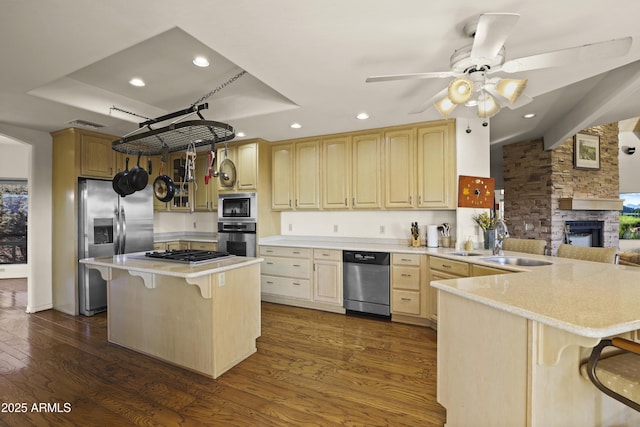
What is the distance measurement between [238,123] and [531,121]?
13.5ft

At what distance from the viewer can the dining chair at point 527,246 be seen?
3160 millimetres

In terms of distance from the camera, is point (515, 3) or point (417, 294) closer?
point (515, 3)

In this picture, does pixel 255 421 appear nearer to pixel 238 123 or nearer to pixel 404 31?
pixel 404 31

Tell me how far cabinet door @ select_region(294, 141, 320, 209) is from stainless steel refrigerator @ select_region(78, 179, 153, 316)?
2.22m

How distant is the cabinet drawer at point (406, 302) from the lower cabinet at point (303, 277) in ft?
2.25

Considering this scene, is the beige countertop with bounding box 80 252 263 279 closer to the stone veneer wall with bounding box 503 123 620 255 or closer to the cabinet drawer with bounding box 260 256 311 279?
the cabinet drawer with bounding box 260 256 311 279

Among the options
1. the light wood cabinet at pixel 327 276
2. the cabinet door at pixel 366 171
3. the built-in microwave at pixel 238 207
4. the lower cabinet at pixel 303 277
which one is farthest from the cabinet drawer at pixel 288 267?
the cabinet door at pixel 366 171

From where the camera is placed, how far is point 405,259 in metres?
3.57

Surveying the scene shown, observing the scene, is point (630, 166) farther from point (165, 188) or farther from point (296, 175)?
point (165, 188)

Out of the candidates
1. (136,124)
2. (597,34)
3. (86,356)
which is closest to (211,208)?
(136,124)

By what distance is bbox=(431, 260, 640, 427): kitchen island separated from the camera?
118cm

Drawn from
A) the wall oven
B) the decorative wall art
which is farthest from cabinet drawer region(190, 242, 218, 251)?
the decorative wall art

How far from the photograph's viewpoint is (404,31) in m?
1.84

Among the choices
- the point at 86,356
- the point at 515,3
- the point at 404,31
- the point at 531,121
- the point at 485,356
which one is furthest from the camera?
the point at 531,121
